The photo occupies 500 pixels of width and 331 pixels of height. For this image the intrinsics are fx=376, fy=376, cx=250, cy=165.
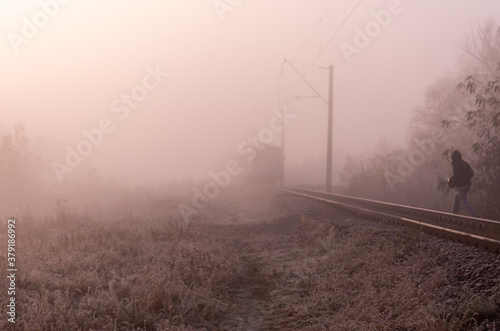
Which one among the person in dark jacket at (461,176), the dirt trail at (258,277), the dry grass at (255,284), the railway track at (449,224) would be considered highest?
the person in dark jacket at (461,176)

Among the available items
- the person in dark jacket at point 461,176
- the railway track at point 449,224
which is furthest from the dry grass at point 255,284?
the person in dark jacket at point 461,176

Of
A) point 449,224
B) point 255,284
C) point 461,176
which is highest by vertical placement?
point 461,176

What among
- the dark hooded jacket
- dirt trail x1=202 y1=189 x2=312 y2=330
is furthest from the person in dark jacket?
dirt trail x1=202 y1=189 x2=312 y2=330

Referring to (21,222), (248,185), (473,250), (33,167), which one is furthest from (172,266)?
(248,185)

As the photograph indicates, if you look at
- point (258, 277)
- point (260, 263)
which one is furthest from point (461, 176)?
point (258, 277)

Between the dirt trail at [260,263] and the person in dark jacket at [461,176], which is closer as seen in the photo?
the dirt trail at [260,263]

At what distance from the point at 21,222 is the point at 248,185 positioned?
2216 centimetres

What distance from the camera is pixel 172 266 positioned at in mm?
6367

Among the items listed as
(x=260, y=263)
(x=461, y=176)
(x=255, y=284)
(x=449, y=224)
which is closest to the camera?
(x=255, y=284)

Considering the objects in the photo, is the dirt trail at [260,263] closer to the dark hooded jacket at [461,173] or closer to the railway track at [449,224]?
the railway track at [449,224]

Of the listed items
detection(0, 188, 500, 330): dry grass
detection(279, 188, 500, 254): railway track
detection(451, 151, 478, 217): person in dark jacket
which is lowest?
detection(0, 188, 500, 330): dry grass

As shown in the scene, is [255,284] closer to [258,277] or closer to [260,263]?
[258,277]

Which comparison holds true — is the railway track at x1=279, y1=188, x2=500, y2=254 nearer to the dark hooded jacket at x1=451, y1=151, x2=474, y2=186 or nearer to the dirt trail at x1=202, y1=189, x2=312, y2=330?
the dark hooded jacket at x1=451, y1=151, x2=474, y2=186

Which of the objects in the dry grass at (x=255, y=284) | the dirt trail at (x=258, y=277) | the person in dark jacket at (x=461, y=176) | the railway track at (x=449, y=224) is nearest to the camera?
the dry grass at (x=255, y=284)
